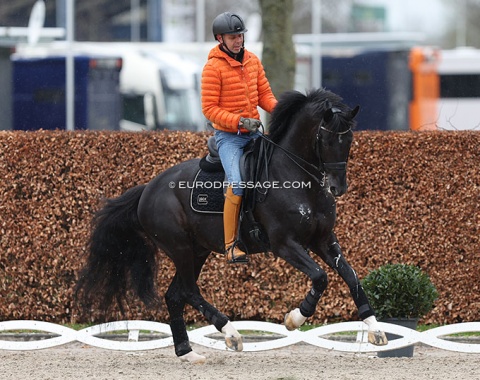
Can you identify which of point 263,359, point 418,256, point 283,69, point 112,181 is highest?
point 283,69

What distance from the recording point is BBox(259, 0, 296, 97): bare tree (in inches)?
489

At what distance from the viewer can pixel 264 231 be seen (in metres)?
8.09

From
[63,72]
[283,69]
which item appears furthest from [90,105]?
[283,69]

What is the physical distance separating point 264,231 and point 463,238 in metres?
2.79

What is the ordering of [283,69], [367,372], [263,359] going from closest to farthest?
[367,372]
[263,359]
[283,69]

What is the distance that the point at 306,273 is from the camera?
772 cm

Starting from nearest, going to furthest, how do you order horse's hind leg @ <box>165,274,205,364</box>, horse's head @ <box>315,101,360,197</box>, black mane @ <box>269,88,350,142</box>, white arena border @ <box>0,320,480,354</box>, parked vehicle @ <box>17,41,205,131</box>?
horse's head @ <box>315,101,360,197</box>
black mane @ <box>269,88,350,142</box>
horse's hind leg @ <box>165,274,205,364</box>
white arena border @ <box>0,320,480,354</box>
parked vehicle @ <box>17,41,205,131</box>

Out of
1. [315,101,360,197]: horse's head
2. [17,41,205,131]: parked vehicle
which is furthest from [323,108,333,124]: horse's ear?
[17,41,205,131]: parked vehicle

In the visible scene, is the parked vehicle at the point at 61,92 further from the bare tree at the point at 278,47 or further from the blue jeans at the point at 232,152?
the blue jeans at the point at 232,152

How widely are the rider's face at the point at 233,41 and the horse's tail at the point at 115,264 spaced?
165 cm

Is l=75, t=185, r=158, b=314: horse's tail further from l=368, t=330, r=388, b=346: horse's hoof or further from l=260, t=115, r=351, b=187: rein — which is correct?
l=368, t=330, r=388, b=346: horse's hoof

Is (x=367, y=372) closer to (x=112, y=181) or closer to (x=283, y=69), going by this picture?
(x=112, y=181)

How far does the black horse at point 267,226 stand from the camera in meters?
7.68

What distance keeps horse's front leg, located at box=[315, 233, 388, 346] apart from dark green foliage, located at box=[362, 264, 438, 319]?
1012 millimetres
